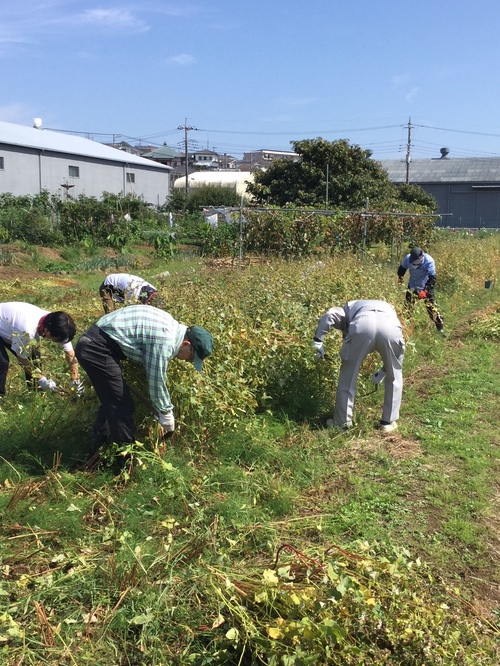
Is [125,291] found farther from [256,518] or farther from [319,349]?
[256,518]

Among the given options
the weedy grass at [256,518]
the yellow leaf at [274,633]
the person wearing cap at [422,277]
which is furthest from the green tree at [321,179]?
the yellow leaf at [274,633]

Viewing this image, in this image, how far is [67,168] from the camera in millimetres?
31484

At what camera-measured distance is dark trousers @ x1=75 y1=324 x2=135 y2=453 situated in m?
4.08

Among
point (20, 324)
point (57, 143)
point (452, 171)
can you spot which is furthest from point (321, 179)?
point (452, 171)

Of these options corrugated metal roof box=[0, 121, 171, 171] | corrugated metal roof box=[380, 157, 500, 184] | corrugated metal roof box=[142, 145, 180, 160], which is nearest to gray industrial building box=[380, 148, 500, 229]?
corrugated metal roof box=[380, 157, 500, 184]

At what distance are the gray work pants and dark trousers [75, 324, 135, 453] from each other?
6.50 feet

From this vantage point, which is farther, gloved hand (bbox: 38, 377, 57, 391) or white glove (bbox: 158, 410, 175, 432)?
gloved hand (bbox: 38, 377, 57, 391)

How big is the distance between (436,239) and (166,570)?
20.4 metres

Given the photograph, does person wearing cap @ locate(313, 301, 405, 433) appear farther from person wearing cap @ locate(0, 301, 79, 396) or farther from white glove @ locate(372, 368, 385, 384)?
person wearing cap @ locate(0, 301, 79, 396)

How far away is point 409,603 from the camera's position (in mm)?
2605

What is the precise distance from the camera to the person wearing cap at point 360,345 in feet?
17.3

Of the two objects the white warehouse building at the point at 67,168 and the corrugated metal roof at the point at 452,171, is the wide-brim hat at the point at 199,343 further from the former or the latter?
the corrugated metal roof at the point at 452,171

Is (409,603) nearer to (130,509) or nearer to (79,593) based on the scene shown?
(79,593)

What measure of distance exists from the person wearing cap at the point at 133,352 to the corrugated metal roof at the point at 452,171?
51.3 metres
